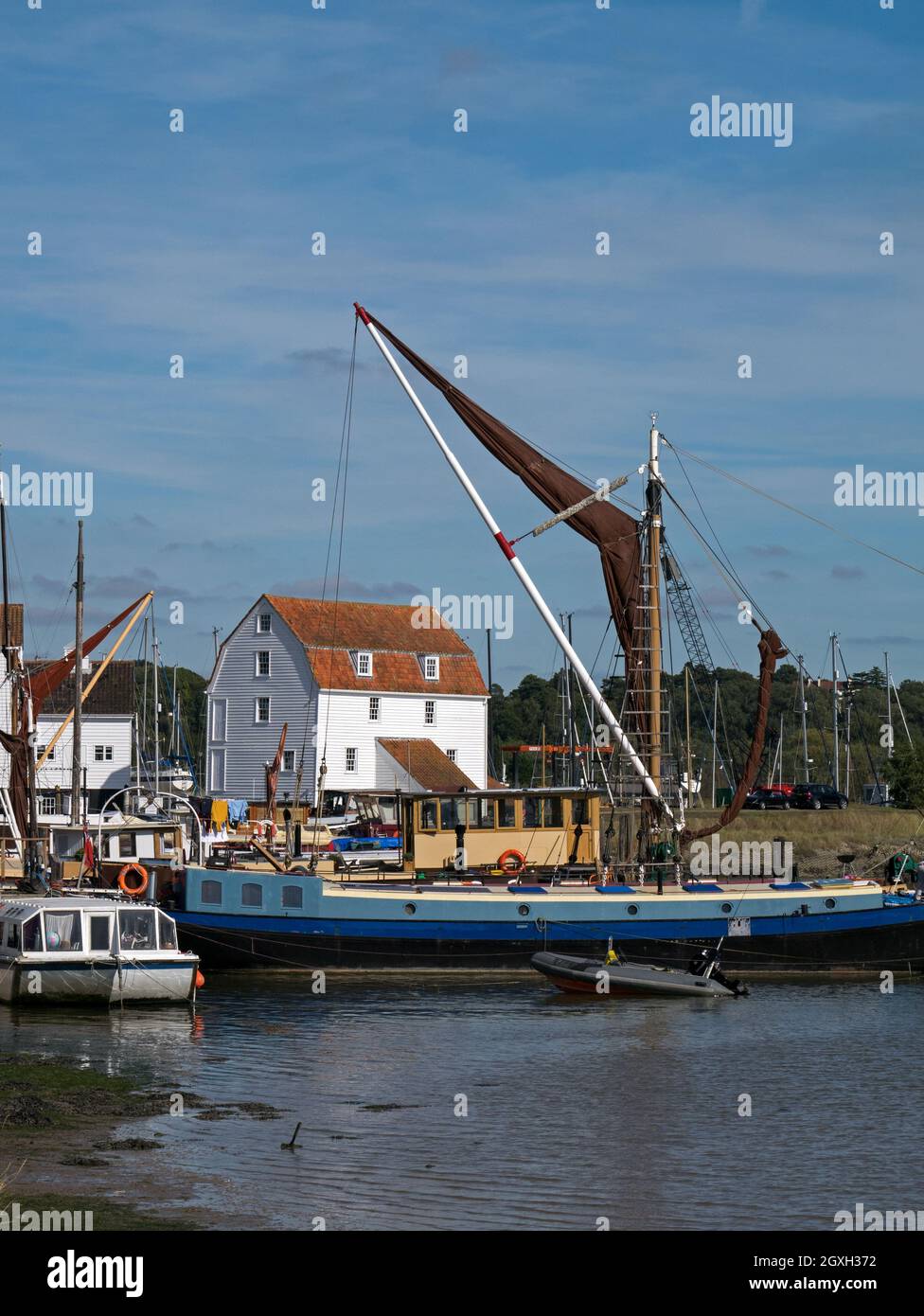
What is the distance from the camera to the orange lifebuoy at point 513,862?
4888 centimetres

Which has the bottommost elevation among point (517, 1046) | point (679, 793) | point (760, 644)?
point (517, 1046)

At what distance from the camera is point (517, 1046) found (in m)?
34.8

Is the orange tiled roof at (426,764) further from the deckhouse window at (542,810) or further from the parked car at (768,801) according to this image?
the deckhouse window at (542,810)

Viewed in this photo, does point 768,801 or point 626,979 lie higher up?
point 768,801

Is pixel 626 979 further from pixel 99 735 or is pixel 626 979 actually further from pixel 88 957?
pixel 99 735

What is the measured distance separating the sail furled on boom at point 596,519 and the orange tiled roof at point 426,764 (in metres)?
36.2

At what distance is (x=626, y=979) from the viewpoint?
140ft

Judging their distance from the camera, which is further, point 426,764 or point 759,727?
point 426,764

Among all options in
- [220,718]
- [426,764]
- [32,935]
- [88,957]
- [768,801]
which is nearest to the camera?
[88,957]

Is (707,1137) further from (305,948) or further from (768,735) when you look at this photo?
(768,735)

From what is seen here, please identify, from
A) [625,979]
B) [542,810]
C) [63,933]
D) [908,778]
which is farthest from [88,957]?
[908,778]

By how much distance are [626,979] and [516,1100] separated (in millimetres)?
14135

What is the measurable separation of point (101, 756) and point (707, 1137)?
77704 mm
